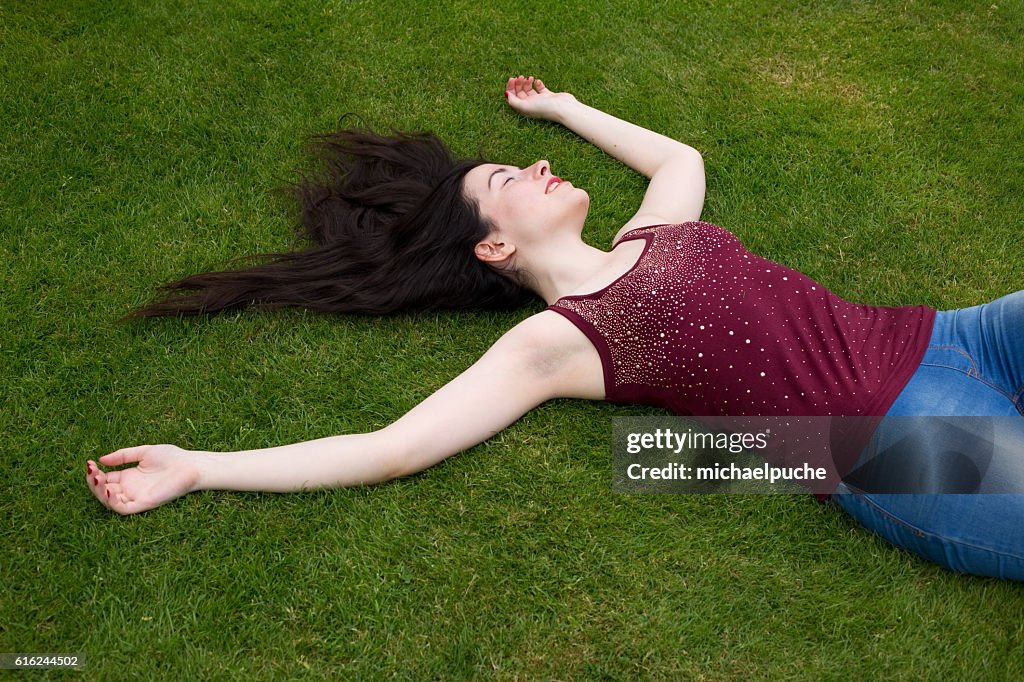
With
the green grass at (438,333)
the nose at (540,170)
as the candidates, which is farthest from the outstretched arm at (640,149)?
the nose at (540,170)

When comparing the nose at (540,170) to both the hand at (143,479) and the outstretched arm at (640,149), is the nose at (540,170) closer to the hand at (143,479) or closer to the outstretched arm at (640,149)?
the outstretched arm at (640,149)

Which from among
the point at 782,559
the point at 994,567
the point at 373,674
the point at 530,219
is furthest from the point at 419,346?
the point at 994,567

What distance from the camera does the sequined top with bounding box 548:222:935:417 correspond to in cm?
316

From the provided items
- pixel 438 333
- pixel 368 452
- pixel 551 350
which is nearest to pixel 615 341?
pixel 551 350

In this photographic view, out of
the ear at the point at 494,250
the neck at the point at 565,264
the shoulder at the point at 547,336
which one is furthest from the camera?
the ear at the point at 494,250

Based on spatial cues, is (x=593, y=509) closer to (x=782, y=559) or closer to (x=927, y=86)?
(x=782, y=559)

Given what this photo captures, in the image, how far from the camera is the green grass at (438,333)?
302cm

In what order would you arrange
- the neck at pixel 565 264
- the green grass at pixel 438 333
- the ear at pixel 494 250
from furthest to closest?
the ear at pixel 494 250 < the neck at pixel 565 264 < the green grass at pixel 438 333

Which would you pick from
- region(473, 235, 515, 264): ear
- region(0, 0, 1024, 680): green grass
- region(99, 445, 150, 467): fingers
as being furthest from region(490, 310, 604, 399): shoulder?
region(99, 445, 150, 467): fingers

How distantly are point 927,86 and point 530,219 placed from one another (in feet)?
9.20

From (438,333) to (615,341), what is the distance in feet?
3.09

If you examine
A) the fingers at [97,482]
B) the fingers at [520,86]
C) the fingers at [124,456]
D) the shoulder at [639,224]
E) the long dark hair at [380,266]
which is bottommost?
the fingers at [97,482]

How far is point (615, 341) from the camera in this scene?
333 centimetres

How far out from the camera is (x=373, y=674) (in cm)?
292
